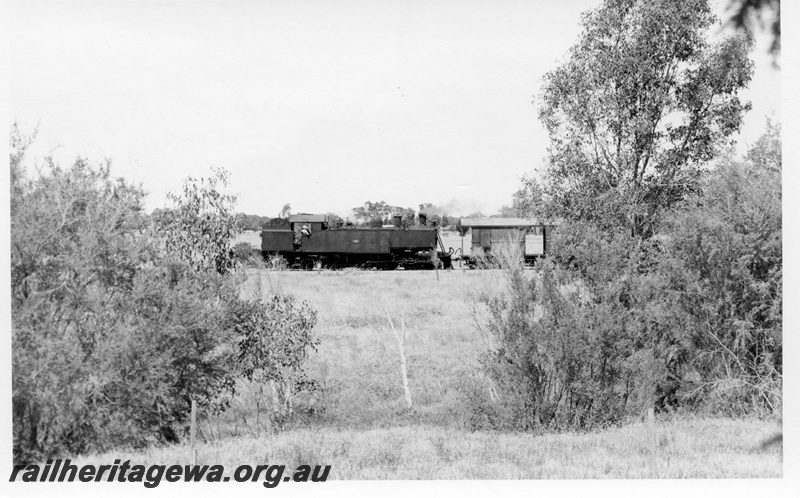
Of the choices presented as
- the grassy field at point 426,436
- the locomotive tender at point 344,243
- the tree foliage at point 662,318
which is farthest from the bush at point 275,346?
the locomotive tender at point 344,243

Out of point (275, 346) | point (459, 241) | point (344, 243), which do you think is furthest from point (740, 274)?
point (459, 241)

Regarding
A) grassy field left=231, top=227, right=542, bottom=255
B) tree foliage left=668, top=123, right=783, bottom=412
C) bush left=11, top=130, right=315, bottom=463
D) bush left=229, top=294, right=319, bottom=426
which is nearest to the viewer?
bush left=11, top=130, right=315, bottom=463

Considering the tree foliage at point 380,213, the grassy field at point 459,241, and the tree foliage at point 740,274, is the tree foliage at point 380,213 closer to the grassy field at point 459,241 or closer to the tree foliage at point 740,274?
the grassy field at point 459,241

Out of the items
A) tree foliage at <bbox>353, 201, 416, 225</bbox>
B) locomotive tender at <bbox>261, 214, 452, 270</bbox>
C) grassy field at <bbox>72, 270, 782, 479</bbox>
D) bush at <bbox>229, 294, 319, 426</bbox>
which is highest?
tree foliage at <bbox>353, 201, 416, 225</bbox>

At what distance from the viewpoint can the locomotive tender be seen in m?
28.5

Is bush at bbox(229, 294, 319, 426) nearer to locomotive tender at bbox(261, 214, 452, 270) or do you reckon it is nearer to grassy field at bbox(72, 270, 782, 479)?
grassy field at bbox(72, 270, 782, 479)

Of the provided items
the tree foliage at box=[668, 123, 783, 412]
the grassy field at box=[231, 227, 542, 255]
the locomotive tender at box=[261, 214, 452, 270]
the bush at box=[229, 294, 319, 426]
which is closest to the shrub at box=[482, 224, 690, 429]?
the tree foliage at box=[668, 123, 783, 412]

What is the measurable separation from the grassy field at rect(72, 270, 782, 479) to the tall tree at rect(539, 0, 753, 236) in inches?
144

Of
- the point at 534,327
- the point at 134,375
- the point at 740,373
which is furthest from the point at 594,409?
the point at 134,375

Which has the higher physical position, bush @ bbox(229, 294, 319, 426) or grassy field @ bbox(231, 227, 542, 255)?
grassy field @ bbox(231, 227, 542, 255)

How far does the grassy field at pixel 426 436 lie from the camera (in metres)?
7.37

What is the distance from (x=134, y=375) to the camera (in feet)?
25.4

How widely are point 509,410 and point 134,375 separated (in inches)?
202

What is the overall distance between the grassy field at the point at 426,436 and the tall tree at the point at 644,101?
366 cm
